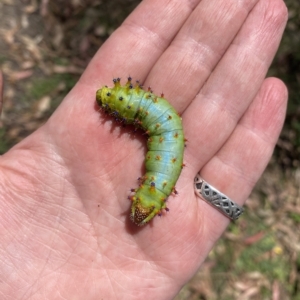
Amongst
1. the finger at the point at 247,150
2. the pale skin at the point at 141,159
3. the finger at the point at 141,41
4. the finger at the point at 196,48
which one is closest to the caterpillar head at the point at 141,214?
the pale skin at the point at 141,159

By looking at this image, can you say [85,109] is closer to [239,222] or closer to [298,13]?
[239,222]

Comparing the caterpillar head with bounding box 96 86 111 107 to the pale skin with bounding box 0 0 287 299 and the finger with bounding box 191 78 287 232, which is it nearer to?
the pale skin with bounding box 0 0 287 299

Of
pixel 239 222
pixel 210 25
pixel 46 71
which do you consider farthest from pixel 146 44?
pixel 239 222

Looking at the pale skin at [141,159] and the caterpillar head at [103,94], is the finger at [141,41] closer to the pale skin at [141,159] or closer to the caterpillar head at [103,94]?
the pale skin at [141,159]

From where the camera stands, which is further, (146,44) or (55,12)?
(55,12)

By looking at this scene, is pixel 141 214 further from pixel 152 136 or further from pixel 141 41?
pixel 141 41

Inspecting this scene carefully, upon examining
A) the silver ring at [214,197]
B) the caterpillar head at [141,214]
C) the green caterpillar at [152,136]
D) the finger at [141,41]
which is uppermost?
the finger at [141,41]

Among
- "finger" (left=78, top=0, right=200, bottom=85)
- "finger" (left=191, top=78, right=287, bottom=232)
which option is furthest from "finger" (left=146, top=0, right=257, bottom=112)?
"finger" (left=191, top=78, right=287, bottom=232)

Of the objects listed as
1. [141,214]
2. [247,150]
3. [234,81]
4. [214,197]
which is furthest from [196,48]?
[141,214]
